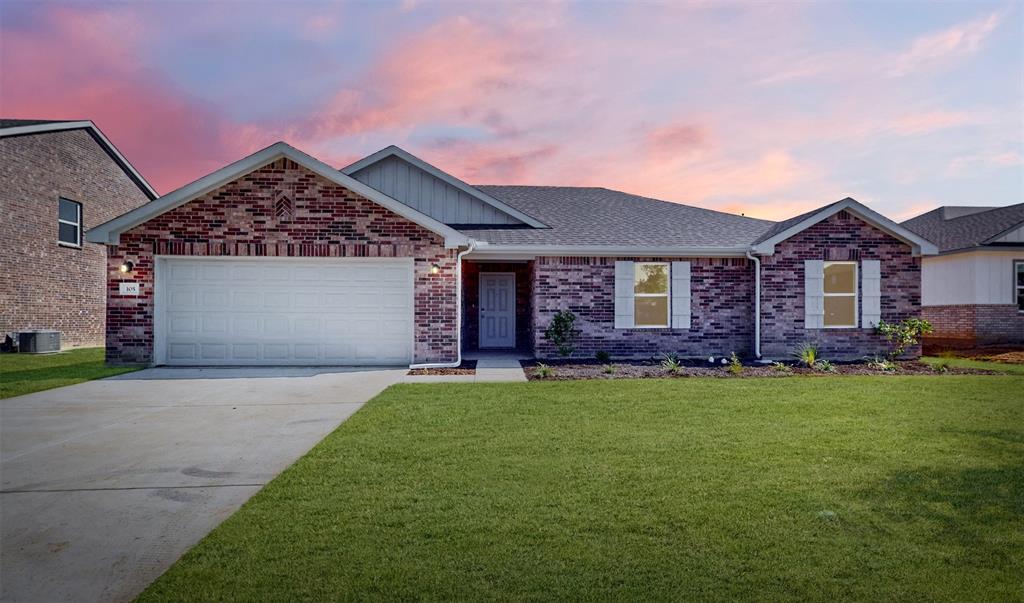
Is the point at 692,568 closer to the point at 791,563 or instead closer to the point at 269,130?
the point at 791,563

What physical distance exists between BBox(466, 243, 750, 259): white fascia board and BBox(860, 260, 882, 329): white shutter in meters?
3.02

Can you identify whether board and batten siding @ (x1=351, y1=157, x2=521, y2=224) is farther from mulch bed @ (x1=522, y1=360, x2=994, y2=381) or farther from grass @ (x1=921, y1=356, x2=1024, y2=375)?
grass @ (x1=921, y1=356, x2=1024, y2=375)

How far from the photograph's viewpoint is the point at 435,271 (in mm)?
12758

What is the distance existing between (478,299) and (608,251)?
4.88 metres

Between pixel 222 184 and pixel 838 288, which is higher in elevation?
pixel 222 184

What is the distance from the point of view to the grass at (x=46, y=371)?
398 inches

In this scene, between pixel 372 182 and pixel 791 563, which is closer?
pixel 791 563

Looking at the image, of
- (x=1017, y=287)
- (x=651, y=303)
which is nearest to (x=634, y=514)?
(x=1017, y=287)

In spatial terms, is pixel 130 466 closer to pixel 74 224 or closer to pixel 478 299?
pixel 478 299

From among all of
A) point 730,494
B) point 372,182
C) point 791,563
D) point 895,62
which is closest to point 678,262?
point 895,62

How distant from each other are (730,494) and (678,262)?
35.2ft

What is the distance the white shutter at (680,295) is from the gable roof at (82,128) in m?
19.6

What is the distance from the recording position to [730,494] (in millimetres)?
4309

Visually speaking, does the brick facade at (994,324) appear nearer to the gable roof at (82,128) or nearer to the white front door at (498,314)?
the white front door at (498,314)
